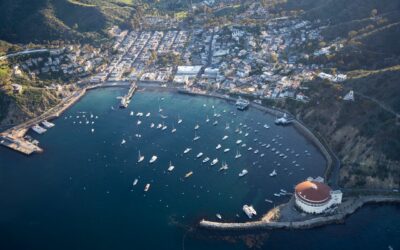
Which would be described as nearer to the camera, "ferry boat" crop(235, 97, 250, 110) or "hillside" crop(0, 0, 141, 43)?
"ferry boat" crop(235, 97, 250, 110)

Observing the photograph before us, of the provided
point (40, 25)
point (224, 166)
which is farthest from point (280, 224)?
point (40, 25)

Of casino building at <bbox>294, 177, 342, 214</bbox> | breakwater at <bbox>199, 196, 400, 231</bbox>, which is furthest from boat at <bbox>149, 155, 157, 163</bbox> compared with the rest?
casino building at <bbox>294, 177, 342, 214</bbox>

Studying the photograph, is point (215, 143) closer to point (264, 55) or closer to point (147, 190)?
point (147, 190)

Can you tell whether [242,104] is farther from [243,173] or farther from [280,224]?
[280,224]

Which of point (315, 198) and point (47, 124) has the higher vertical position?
point (315, 198)

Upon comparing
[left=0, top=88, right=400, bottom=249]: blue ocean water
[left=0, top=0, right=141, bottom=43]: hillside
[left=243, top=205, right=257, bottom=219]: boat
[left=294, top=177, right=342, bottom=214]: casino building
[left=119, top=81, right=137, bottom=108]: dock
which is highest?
[left=0, top=0, right=141, bottom=43]: hillside

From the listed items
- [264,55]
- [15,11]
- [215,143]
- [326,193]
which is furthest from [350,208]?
[15,11]

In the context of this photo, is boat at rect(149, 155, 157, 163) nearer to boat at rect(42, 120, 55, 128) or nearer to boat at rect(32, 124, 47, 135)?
boat at rect(32, 124, 47, 135)
